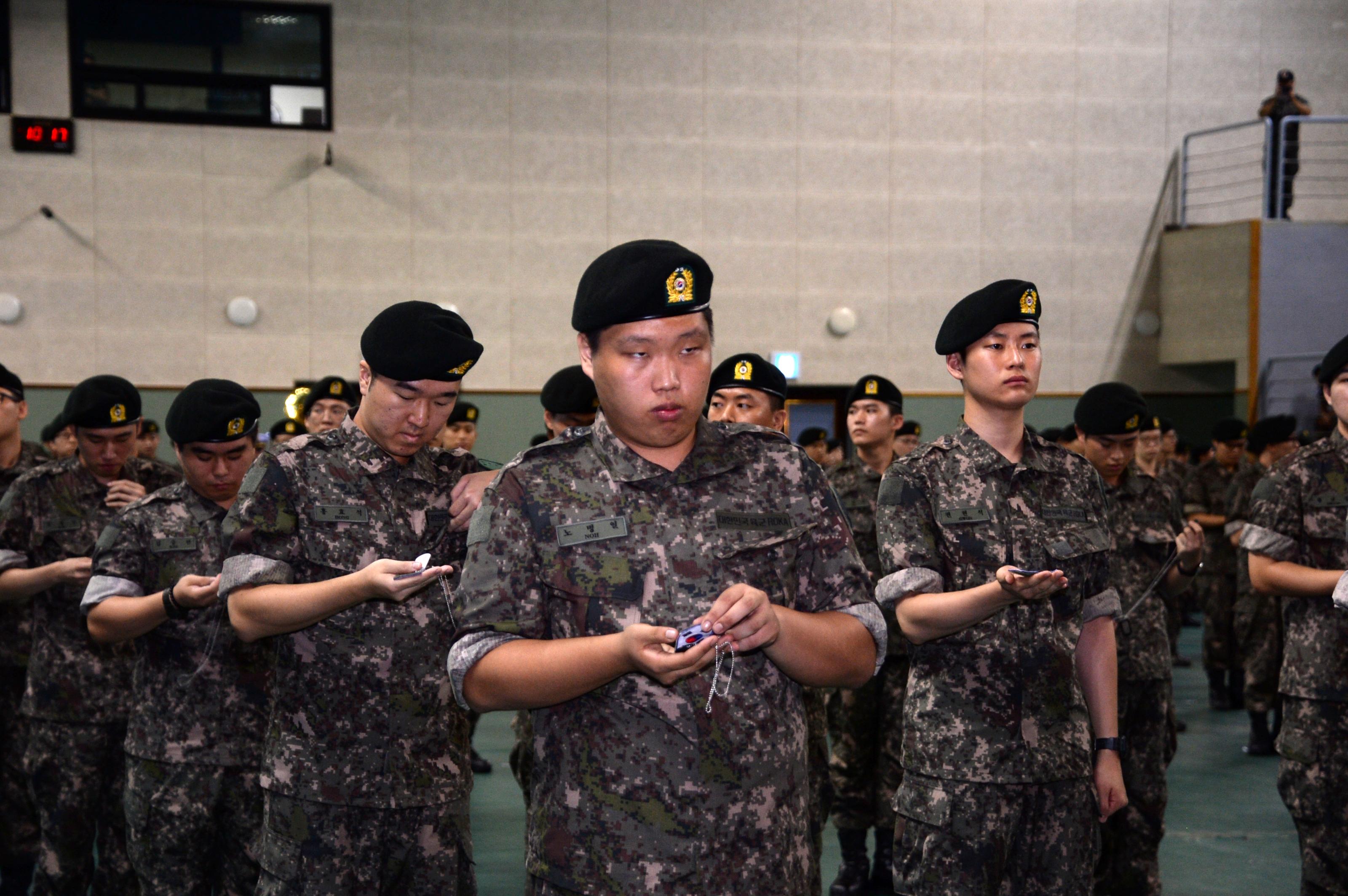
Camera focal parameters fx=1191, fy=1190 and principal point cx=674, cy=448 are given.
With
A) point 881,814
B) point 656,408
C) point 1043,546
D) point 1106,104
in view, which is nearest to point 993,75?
point 1106,104

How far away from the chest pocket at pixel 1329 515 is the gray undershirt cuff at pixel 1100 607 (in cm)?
113

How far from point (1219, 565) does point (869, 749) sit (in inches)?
203

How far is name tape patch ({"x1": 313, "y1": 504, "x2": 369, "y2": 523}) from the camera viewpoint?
2666 millimetres

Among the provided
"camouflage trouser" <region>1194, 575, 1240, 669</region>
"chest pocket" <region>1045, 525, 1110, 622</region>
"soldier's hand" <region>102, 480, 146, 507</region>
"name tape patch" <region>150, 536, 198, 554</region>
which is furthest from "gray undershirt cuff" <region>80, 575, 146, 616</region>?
"camouflage trouser" <region>1194, 575, 1240, 669</region>

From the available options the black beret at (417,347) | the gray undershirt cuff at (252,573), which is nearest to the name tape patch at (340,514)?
the gray undershirt cuff at (252,573)

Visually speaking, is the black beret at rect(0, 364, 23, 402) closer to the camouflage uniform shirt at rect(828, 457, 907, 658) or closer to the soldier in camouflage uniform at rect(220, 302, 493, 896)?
the soldier in camouflage uniform at rect(220, 302, 493, 896)

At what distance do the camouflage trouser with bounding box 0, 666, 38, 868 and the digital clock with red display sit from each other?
7616 millimetres

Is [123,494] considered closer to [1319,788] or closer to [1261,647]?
[1319,788]

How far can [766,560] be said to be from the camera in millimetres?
1834

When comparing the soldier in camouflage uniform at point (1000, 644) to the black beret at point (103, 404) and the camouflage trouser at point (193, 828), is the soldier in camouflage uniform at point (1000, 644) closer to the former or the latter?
the camouflage trouser at point (193, 828)

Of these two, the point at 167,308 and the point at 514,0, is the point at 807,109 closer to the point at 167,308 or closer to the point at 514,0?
the point at 514,0

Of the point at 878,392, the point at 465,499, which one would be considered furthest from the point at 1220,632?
the point at 465,499

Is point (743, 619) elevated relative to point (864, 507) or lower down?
elevated

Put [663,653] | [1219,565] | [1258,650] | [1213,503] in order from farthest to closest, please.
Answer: [1213,503]
[1219,565]
[1258,650]
[663,653]
